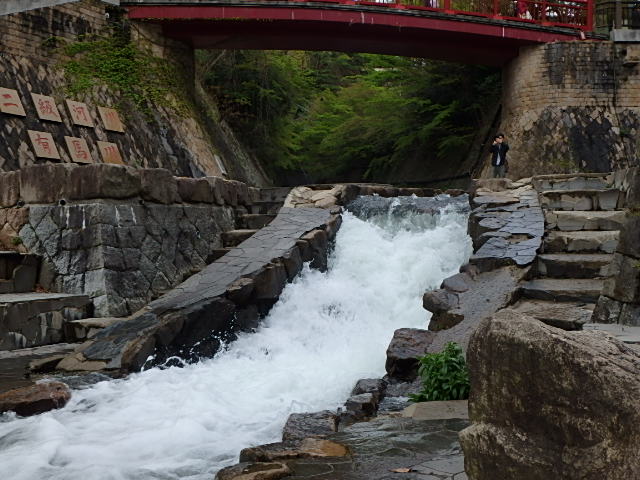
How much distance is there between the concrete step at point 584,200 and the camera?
918 centimetres

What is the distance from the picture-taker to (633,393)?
76.8 inches

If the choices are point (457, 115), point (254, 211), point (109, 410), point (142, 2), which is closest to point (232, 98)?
point (142, 2)

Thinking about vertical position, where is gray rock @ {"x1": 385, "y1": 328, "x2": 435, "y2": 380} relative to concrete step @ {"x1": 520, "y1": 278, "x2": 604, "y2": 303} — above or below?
below

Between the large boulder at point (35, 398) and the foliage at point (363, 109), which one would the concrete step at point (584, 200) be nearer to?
the large boulder at point (35, 398)

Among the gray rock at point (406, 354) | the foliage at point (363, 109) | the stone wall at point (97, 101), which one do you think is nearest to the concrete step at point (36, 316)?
the gray rock at point (406, 354)

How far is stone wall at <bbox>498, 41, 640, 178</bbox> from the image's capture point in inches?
685

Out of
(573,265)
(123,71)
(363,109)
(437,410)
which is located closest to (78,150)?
(123,71)

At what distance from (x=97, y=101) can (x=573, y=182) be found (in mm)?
9503

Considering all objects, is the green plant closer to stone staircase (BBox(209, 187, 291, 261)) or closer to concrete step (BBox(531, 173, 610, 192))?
stone staircase (BBox(209, 187, 291, 261))

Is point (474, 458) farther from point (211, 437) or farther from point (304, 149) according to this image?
point (304, 149)

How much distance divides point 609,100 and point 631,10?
281cm

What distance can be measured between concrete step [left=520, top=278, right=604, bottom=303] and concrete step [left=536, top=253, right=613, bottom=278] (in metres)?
0.10

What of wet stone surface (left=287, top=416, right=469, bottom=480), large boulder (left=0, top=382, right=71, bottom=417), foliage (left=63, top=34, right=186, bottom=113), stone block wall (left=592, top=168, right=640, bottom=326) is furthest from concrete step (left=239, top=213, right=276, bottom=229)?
wet stone surface (left=287, top=416, right=469, bottom=480)

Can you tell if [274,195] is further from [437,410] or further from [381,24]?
[437,410]
